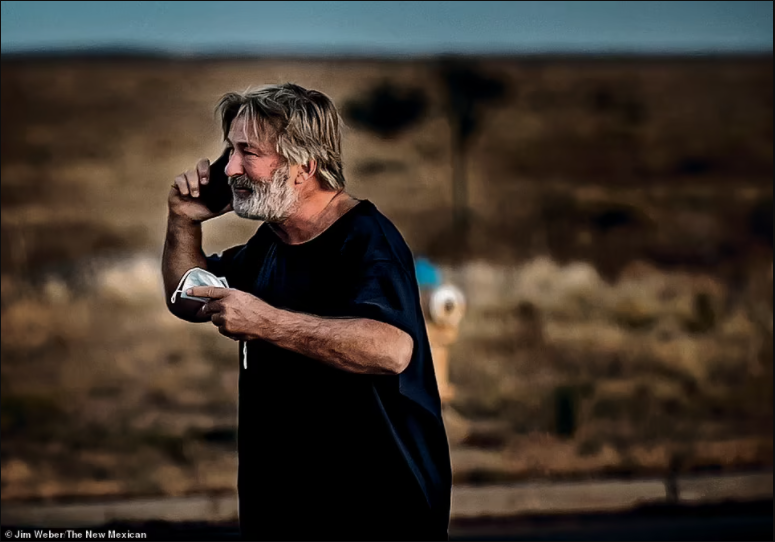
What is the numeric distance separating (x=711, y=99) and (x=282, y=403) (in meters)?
49.3

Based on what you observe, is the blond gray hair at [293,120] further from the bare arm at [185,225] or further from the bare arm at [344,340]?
the bare arm at [344,340]

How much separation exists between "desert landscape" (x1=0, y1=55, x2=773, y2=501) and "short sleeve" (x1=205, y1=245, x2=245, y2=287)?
0.39 m

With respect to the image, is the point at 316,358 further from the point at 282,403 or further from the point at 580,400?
the point at 580,400

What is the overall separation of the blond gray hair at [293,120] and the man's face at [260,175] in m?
0.03

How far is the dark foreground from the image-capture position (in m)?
7.42

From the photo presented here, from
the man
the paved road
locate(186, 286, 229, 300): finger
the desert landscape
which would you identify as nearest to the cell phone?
the man

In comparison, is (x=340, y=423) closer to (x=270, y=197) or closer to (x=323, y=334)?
(x=323, y=334)

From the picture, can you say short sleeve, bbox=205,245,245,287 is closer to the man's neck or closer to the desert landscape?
the man's neck

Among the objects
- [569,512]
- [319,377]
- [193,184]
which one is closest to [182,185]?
[193,184]

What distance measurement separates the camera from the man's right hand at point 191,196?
139 inches

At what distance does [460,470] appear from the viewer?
29.6ft

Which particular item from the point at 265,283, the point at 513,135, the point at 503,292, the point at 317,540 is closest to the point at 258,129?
the point at 265,283

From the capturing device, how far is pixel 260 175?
3.36 metres

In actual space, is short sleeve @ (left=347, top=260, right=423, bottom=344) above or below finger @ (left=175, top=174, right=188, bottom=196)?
below
